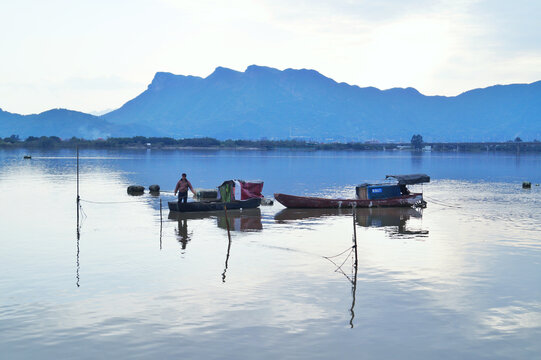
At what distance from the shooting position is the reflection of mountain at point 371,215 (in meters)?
46.4

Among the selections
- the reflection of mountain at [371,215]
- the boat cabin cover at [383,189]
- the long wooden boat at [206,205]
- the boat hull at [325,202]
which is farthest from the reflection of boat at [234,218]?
the boat cabin cover at [383,189]

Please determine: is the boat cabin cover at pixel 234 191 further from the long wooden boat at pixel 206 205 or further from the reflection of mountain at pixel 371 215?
the reflection of mountain at pixel 371 215

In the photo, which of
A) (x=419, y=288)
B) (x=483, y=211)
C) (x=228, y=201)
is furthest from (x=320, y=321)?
(x=483, y=211)

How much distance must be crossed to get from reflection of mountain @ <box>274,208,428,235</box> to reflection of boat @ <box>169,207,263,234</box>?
2.48 m

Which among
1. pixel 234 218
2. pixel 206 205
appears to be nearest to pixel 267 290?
pixel 234 218

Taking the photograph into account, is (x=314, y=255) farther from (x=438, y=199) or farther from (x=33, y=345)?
(x=438, y=199)

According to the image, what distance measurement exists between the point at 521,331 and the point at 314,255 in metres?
14.2

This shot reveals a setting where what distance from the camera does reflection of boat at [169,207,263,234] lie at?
43781 mm

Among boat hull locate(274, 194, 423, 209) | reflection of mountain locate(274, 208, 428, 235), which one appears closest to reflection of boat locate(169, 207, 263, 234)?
reflection of mountain locate(274, 208, 428, 235)

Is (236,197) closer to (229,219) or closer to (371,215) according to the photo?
(229,219)

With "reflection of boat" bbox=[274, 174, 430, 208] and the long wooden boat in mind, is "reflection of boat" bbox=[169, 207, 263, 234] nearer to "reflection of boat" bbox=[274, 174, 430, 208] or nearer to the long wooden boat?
the long wooden boat

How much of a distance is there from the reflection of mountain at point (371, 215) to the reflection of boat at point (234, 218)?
248 centimetres

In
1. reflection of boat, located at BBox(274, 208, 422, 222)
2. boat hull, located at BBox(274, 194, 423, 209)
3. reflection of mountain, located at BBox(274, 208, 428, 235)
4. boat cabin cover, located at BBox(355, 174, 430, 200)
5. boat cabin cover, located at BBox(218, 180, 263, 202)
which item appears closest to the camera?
reflection of mountain, located at BBox(274, 208, 428, 235)

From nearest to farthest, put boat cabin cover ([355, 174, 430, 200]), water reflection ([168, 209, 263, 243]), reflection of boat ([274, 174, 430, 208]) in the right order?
water reflection ([168, 209, 263, 243]) < reflection of boat ([274, 174, 430, 208]) < boat cabin cover ([355, 174, 430, 200])
